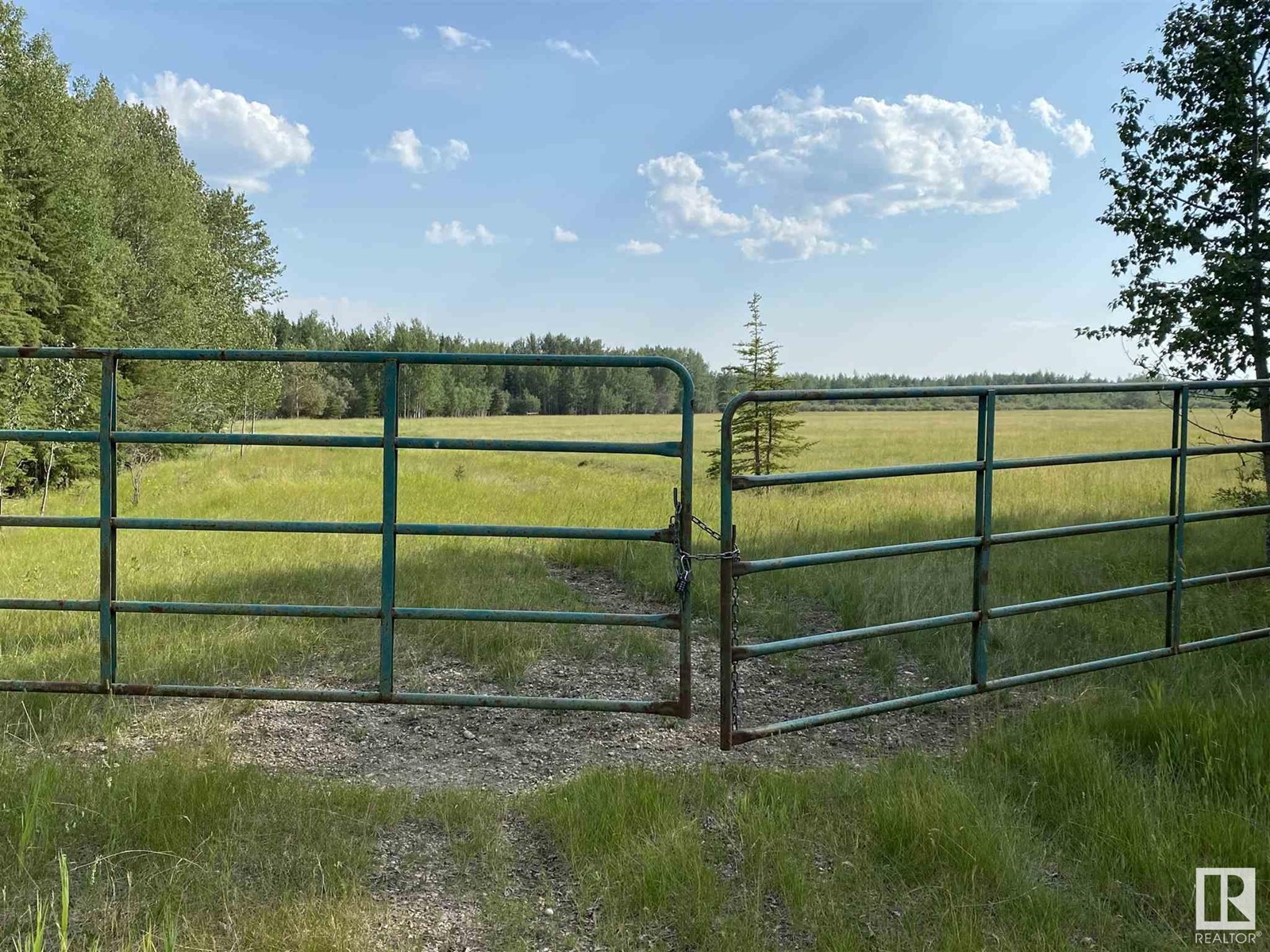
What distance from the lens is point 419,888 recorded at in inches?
119

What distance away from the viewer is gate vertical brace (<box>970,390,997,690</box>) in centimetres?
439

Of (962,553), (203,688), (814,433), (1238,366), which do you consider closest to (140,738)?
(203,688)

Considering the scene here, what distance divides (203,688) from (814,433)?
48.3 meters

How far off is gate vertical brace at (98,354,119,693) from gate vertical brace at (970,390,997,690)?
170 inches

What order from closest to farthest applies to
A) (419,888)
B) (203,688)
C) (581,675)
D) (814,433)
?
1. (419,888)
2. (203,688)
3. (581,675)
4. (814,433)

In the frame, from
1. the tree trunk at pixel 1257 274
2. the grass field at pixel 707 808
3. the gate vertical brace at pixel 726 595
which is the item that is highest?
the tree trunk at pixel 1257 274

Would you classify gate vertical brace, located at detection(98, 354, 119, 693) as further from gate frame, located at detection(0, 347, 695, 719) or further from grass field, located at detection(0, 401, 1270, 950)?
grass field, located at detection(0, 401, 1270, 950)

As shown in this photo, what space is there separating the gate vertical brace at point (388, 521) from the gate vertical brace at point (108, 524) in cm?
132

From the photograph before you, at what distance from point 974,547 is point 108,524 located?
4443mm

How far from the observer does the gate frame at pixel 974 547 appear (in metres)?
3.94

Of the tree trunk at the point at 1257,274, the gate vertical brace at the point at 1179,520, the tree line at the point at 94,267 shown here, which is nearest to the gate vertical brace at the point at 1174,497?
the gate vertical brace at the point at 1179,520

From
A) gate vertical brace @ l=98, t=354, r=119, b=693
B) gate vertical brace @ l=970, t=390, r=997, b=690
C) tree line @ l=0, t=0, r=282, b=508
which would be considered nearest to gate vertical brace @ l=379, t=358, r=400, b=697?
gate vertical brace @ l=98, t=354, r=119, b=693

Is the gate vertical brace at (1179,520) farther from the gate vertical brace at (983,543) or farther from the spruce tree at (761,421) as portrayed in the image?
the spruce tree at (761,421)

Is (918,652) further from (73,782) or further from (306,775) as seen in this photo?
(73,782)
